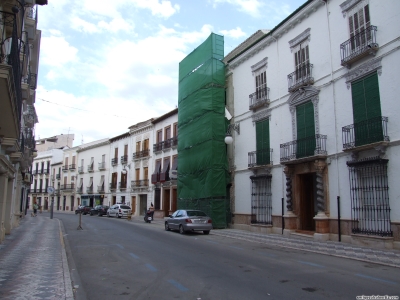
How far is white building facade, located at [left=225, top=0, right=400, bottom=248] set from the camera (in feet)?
43.9

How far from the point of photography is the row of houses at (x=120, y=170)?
35188 mm

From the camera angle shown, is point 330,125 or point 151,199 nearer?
point 330,125

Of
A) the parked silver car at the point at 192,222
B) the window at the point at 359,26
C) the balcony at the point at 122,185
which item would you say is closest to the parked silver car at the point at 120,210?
the balcony at the point at 122,185

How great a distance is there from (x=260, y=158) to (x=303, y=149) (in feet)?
12.0

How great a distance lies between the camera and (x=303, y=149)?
1730 centimetres

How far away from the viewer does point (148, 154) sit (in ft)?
128

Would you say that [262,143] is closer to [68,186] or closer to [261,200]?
[261,200]

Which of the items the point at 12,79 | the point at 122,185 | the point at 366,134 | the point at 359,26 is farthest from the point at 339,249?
the point at 122,185

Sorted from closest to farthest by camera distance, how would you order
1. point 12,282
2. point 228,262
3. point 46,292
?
point 46,292 < point 12,282 < point 228,262

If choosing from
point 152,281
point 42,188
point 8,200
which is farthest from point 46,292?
point 42,188

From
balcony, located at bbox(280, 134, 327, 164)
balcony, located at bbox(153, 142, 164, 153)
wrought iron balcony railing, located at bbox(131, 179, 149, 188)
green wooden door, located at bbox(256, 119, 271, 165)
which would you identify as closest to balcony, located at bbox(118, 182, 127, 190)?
wrought iron balcony railing, located at bbox(131, 179, 149, 188)

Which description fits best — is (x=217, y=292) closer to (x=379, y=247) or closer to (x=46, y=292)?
(x=46, y=292)

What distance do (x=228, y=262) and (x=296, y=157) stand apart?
9052 millimetres

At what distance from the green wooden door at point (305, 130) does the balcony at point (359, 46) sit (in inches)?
114
